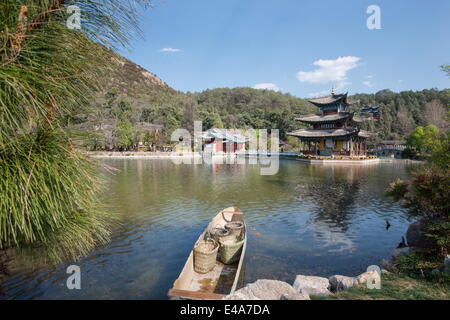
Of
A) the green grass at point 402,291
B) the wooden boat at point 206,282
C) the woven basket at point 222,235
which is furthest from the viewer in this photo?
the woven basket at point 222,235

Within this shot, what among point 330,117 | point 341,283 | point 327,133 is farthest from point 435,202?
point 330,117

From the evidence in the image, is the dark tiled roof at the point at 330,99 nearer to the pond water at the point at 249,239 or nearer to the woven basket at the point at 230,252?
the pond water at the point at 249,239

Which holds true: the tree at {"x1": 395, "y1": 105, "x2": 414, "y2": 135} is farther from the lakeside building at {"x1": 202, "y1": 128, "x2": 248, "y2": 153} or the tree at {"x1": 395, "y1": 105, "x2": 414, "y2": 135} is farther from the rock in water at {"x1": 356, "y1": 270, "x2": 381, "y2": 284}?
the rock in water at {"x1": 356, "y1": 270, "x2": 381, "y2": 284}

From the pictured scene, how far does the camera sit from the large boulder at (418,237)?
827 centimetres

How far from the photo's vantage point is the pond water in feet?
22.4

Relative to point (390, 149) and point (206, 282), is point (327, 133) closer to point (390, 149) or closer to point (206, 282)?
point (390, 149)

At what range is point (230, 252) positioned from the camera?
704 cm

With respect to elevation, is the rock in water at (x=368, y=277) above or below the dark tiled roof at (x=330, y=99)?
below

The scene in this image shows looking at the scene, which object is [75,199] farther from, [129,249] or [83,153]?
[129,249]

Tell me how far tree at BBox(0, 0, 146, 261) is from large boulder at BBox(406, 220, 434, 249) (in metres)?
9.63

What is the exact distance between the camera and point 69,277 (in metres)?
6.75

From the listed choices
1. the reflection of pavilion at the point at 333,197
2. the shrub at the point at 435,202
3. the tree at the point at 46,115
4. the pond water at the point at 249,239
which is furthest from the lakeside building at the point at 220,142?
the tree at the point at 46,115

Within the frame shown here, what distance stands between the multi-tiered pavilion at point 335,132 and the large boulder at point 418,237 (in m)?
30.4
